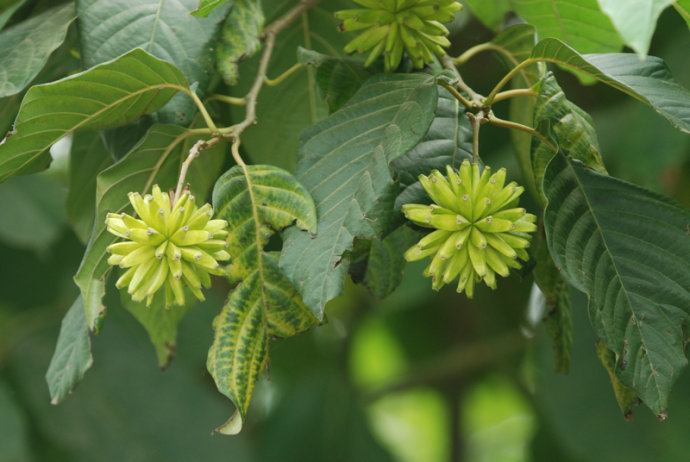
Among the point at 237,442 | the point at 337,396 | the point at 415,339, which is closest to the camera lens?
the point at 237,442

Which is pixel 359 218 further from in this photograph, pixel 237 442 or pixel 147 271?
pixel 237 442

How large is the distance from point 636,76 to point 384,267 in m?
0.37

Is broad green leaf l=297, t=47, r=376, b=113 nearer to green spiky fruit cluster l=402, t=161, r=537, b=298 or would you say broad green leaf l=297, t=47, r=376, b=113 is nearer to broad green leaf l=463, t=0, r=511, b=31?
green spiky fruit cluster l=402, t=161, r=537, b=298

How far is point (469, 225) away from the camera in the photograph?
729mm

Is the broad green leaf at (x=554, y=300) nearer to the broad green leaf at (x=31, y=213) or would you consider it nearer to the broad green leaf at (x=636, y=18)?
the broad green leaf at (x=636, y=18)

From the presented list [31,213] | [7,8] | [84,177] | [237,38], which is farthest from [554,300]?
[31,213]

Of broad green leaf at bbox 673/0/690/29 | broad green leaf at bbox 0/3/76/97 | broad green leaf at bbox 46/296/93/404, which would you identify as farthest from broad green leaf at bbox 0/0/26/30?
broad green leaf at bbox 673/0/690/29

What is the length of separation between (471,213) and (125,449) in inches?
50.1

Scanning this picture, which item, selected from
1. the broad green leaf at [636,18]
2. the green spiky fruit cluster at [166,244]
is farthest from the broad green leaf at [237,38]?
the broad green leaf at [636,18]

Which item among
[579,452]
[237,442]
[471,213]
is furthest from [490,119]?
[237,442]

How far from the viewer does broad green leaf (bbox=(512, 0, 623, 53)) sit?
3.24 feet

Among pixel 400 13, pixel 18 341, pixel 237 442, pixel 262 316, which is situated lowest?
pixel 237 442

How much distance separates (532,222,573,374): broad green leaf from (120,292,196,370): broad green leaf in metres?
0.46

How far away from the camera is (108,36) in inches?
33.6
